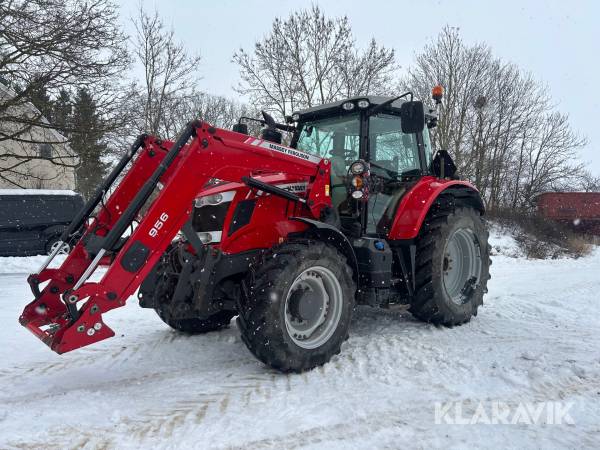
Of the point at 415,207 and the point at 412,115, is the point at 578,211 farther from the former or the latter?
the point at 412,115

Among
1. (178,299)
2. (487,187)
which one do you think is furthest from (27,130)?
(487,187)

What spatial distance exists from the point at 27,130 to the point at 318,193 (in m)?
10.2

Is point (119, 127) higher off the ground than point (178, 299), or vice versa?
point (119, 127)

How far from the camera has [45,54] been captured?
10.7 meters

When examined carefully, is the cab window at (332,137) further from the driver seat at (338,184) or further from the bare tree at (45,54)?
the bare tree at (45,54)

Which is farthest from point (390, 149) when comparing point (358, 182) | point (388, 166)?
point (358, 182)

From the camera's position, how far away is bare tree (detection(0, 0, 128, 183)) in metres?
10.4

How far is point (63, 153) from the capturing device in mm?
13844

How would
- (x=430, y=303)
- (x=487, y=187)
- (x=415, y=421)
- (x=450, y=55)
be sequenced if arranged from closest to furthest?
(x=415, y=421)
(x=430, y=303)
(x=450, y=55)
(x=487, y=187)

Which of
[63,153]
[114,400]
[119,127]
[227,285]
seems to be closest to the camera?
[114,400]

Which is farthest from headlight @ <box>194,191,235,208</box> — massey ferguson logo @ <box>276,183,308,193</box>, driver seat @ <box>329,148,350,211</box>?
driver seat @ <box>329,148,350,211</box>

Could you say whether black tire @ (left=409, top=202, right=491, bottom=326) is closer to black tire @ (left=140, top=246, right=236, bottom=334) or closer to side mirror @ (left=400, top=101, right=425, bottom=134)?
side mirror @ (left=400, top=101, right=425, bottom=134)

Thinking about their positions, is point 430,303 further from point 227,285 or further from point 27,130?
point 27,130

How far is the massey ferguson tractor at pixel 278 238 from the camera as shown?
3.08 meters
